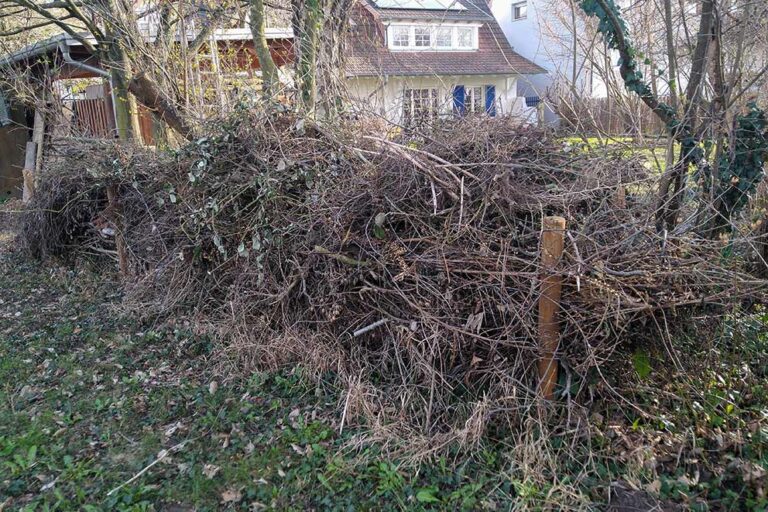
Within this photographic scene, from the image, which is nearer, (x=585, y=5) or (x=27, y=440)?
(x=27, y=440)

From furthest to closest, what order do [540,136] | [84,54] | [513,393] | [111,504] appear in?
[84,54] → [540,136] → [513,393] → [111,504]

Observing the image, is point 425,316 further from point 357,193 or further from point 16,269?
point 16,269

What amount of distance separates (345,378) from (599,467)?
1.86m

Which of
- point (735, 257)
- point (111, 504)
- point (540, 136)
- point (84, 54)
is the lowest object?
point (111, 504)

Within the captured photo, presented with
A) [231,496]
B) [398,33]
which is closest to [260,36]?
[231,496]

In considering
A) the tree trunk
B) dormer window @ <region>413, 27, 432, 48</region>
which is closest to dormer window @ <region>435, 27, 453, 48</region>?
dormer window @ <region>413, 27, 432, 48</region>

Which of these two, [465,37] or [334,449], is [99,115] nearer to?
[334,449]

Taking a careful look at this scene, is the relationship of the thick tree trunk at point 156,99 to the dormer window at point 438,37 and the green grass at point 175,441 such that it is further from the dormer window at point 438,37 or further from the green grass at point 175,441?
the dormer window at point 438,37

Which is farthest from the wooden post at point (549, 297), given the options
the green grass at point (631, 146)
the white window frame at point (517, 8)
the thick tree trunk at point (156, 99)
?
the white window frame at point (517, 8)

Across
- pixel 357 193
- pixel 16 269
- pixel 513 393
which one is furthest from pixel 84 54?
pixel 513 393

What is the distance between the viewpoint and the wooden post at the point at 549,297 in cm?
345

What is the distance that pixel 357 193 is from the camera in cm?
448

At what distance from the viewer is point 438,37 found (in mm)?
22938

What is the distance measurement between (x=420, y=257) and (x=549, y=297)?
962 mm
